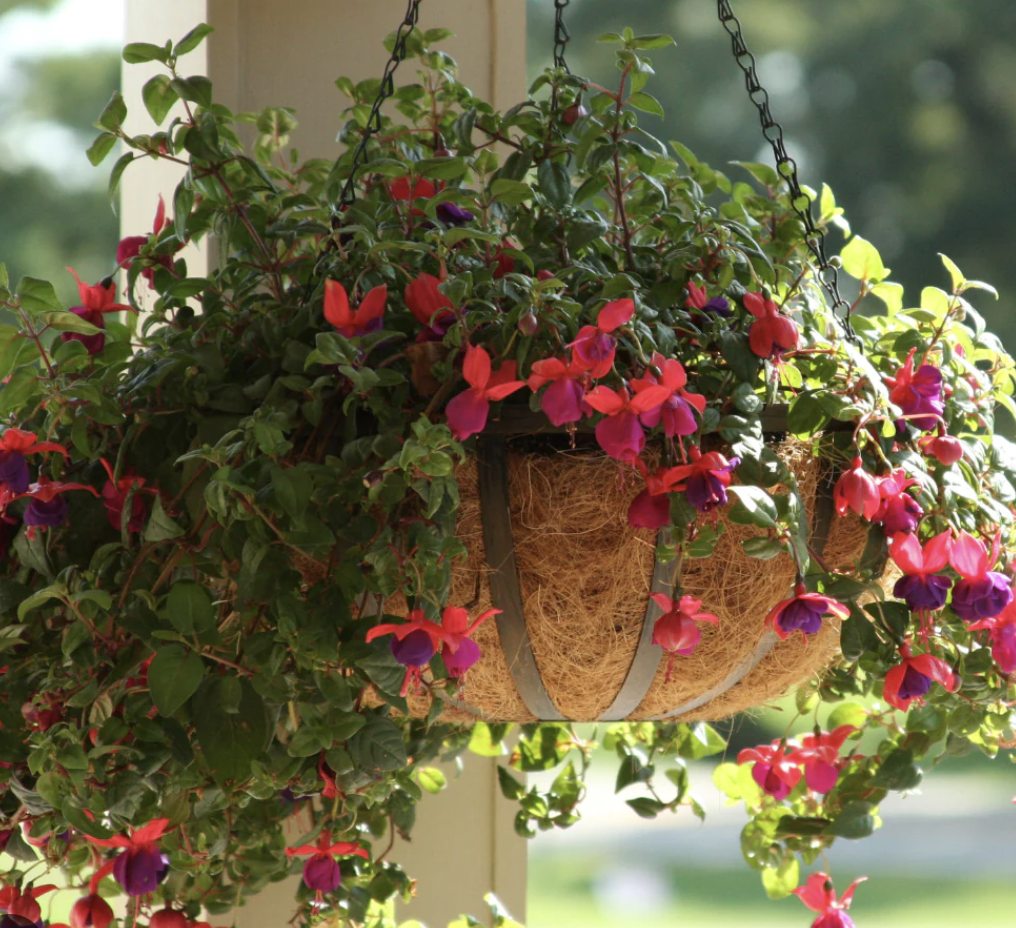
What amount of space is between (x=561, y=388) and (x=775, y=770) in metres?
0.45

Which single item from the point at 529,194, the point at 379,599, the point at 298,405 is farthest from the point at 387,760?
the point at 529,194

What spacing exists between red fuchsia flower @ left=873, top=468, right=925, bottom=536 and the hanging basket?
4cm

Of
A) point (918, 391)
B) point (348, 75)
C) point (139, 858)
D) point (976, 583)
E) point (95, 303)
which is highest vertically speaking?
point (348, 75)

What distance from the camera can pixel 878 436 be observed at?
592 millimetres

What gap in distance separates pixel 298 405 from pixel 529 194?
160mm

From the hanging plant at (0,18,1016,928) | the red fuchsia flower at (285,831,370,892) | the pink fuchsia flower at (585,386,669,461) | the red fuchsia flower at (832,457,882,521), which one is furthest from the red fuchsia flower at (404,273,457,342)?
the red fuchsia flower at (285,831,370,892)

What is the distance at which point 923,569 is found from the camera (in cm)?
56

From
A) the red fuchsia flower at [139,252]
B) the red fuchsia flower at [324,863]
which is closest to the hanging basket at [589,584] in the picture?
the red fuchsia flower at [324,863]

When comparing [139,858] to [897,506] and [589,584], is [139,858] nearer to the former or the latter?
[589,584]

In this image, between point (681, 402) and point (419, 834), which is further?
point (419, 834)

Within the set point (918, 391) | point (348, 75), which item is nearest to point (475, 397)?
point (918, 391)

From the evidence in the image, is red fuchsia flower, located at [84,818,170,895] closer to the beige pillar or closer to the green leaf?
the green leaf

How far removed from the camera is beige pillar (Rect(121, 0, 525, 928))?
3.30 ft

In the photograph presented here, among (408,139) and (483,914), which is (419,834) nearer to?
(483,914)
